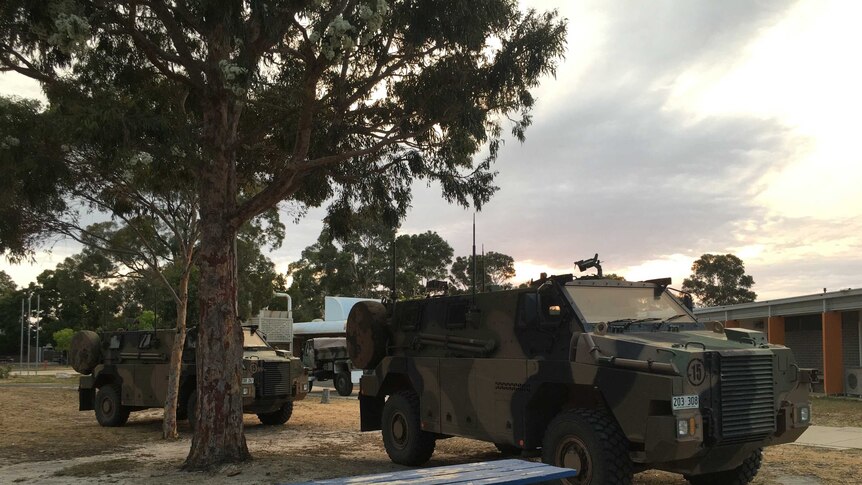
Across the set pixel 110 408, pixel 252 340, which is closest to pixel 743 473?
pixel 252 340

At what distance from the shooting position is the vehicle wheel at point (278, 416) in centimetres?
1658

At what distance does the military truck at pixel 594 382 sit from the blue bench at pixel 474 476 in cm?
150

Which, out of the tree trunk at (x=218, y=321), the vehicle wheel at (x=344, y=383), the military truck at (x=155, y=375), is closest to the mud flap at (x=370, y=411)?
the tree trunk at (x=218, y=321)

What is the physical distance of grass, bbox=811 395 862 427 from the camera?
14719 millimetres

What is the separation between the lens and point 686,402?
6.82 m

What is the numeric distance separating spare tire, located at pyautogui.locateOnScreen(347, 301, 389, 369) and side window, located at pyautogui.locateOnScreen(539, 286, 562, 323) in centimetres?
324

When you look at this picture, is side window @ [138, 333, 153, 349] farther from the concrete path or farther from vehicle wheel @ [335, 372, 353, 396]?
the concrete path

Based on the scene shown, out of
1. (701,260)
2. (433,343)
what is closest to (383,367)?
(433,343)

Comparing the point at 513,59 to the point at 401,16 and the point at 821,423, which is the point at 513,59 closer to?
the point at 401,16

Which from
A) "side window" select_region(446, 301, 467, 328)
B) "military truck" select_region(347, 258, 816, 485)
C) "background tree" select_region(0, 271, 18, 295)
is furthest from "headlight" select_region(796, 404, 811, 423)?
"background tree" select_region(0, 271, 18, 295)

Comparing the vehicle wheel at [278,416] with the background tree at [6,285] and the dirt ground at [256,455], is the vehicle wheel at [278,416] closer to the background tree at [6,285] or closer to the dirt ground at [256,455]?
the dirt ground at [256,455]

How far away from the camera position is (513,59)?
36.1 ft

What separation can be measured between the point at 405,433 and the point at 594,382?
3697mm

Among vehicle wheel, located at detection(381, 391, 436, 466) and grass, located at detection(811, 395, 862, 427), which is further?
grass, located at detection(811, 395, 862, 427)
